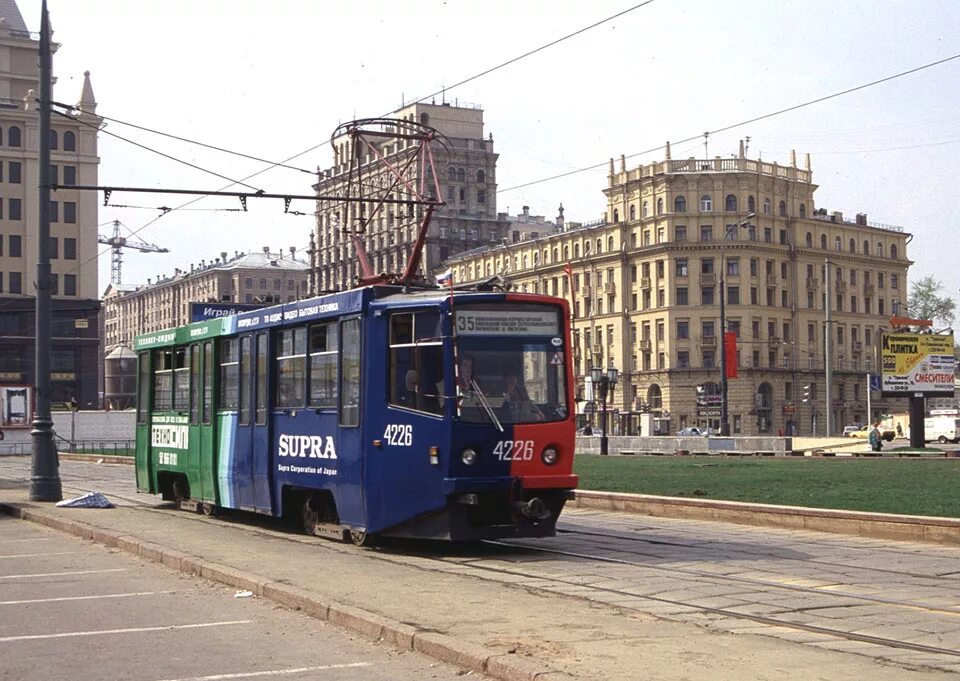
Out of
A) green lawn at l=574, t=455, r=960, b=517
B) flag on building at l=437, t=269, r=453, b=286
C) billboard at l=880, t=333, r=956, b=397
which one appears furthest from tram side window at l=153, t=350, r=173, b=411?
billboard at l=880, t=333, r=956, b=397

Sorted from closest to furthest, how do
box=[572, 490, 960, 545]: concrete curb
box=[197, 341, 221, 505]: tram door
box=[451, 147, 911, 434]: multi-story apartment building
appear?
box=[572, 490, 960, 545]: concrete curb < box=[197, 341, 221, 505]: tram door < box=[451, 147, 911, 434]: multi-story apartment building

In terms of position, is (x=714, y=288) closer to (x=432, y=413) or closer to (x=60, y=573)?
(x=432, y=413)

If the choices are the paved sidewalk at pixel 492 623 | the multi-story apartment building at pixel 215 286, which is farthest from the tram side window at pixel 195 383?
the multi-story apartment building at pixel 215 286

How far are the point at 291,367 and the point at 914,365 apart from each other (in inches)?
1468

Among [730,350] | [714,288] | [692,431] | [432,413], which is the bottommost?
[692,431]

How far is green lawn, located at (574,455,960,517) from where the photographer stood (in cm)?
A: 2022

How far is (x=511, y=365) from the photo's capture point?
14094 mm

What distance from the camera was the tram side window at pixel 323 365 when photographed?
50.5 feet

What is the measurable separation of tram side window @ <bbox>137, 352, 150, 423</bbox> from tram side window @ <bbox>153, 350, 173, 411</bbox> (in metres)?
0.43

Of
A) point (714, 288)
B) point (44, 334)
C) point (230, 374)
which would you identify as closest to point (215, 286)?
point (714, 288)

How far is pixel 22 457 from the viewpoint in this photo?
62406 mm

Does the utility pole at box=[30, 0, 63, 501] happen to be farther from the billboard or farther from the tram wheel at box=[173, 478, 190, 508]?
the billboard

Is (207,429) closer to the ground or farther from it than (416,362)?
closer to the ground

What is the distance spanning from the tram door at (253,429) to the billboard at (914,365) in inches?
1394
